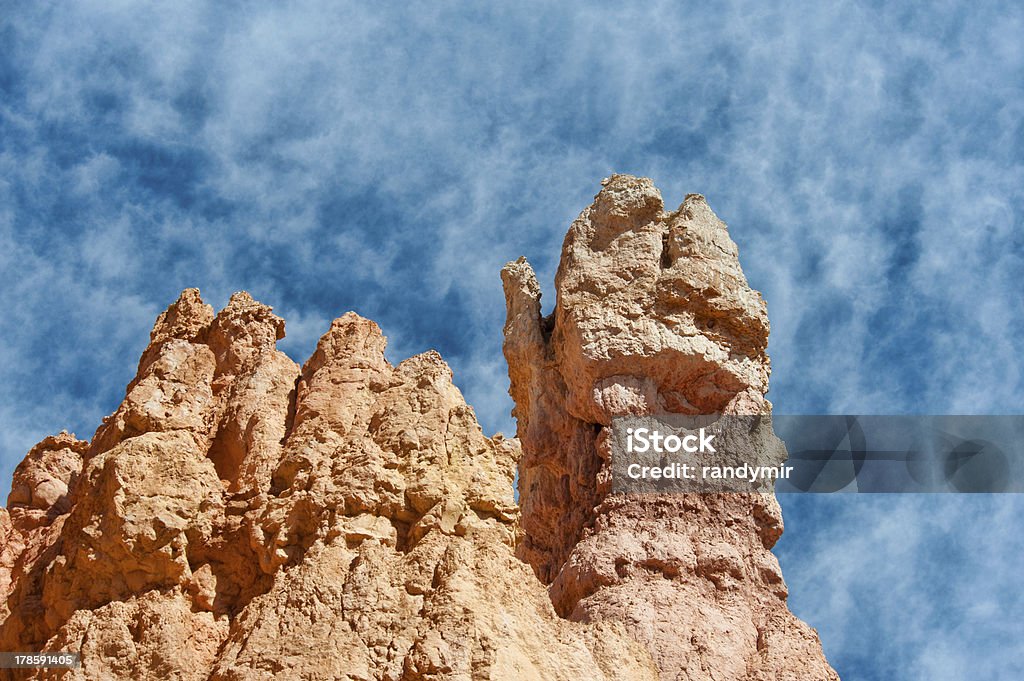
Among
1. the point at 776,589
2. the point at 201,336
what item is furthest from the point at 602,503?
the point at 201,336

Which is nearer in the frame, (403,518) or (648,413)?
(403,518)

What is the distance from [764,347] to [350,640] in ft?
33.3

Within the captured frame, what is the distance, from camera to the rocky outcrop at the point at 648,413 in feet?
54.0

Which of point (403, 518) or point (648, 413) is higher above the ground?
point (648, 413)

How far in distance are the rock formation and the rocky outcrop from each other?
0.12 feet

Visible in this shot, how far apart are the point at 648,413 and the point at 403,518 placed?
263 inches

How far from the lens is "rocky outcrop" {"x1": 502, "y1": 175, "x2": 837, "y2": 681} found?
16.5 meters

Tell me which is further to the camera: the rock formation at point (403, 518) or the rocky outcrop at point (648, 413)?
the rocky outcrop at point (648, 413)

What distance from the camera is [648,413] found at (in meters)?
19.1

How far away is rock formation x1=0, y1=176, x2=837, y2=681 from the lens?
39.2 ft

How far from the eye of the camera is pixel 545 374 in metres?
20.9

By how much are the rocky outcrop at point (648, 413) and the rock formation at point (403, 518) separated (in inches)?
1.4

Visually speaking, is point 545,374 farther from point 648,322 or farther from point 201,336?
point 201,336

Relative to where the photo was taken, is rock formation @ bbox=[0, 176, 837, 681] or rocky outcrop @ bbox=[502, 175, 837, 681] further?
rocky outcrop @ bbox=[502, 175, 837, 681]
